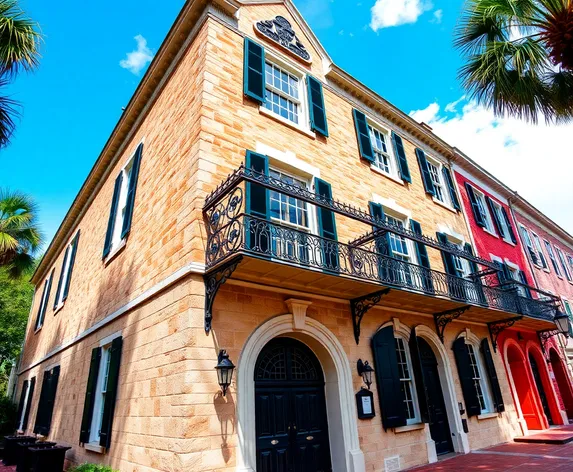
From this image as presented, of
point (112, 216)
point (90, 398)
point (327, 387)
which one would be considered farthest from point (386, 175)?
point (90, 398)

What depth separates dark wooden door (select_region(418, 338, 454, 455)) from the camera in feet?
31.4

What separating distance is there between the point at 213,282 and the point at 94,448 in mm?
4981

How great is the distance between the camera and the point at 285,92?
32.7ft

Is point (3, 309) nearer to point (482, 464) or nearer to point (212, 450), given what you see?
point (212, 450)

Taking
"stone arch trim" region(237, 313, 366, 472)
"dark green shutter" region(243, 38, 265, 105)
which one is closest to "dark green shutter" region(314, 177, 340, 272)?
"stone arch trim" region(237, 313, 366, 472)

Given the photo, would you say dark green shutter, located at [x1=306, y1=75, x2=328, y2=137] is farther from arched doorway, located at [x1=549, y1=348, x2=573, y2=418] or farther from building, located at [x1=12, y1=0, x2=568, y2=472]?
arched doorway, located at [x1=549, y1=348, x2=573, y2=418]

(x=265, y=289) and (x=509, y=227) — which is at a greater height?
(x=509, y=227)

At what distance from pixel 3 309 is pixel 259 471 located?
26.7 m

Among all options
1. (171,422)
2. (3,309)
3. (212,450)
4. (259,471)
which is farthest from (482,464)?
(3,309)

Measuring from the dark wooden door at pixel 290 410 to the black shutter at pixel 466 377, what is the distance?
5.25 metres

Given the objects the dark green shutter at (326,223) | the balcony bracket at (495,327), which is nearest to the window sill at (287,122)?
the dark green shutter at (326,223)

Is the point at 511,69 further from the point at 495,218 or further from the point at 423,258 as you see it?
the point at 495,218

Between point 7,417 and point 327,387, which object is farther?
point 7,417

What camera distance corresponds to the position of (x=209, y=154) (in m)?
7.23
